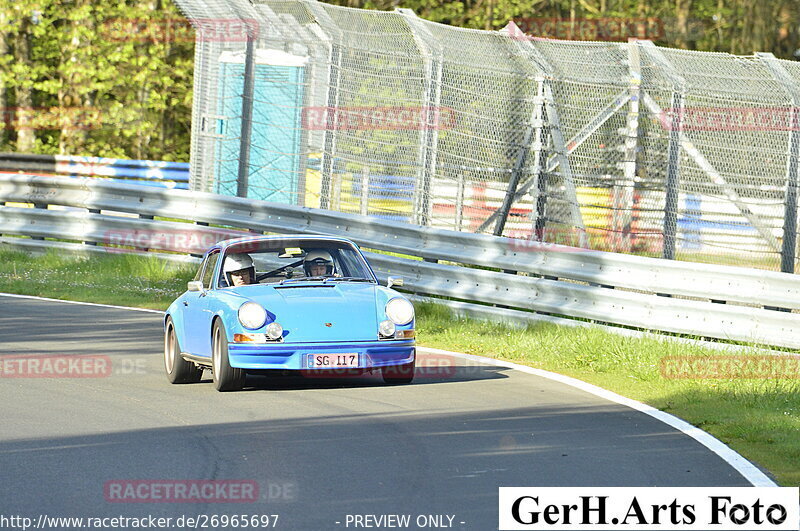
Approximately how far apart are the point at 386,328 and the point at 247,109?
322 inches

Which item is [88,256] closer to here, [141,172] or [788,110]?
[788,110]

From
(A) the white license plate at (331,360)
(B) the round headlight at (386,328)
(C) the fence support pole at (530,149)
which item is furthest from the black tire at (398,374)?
(C) the fence support pole at (530,149)

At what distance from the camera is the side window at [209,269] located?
10.5 metres

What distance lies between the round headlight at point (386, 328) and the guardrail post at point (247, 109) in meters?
7.98

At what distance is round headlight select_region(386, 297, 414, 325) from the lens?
31.9 feet

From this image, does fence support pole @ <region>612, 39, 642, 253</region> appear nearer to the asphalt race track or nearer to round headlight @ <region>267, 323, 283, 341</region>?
the asphalt race track

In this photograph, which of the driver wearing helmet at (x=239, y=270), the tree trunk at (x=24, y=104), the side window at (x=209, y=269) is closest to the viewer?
the driver wearing helmet at (x=239, y=270)

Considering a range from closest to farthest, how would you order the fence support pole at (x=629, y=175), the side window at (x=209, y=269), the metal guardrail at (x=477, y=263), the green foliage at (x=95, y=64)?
the side window at (x=209, y=269) < the metal guardrail at (x=477, y=263) < the fence support pole at (x=629, y=175) < the green foliage at (x=95, y=64)

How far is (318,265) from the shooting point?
10609 millimetres

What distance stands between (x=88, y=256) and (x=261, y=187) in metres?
2.42

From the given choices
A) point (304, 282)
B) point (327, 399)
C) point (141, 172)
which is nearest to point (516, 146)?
point (304, 282)

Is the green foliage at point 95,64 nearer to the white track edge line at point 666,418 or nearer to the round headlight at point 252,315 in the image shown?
the white track edge line at point 666,418

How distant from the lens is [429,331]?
1318 cm

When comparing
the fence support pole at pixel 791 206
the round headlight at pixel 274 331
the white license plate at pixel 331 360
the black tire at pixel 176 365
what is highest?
the fence support pole at pixel 791 206
